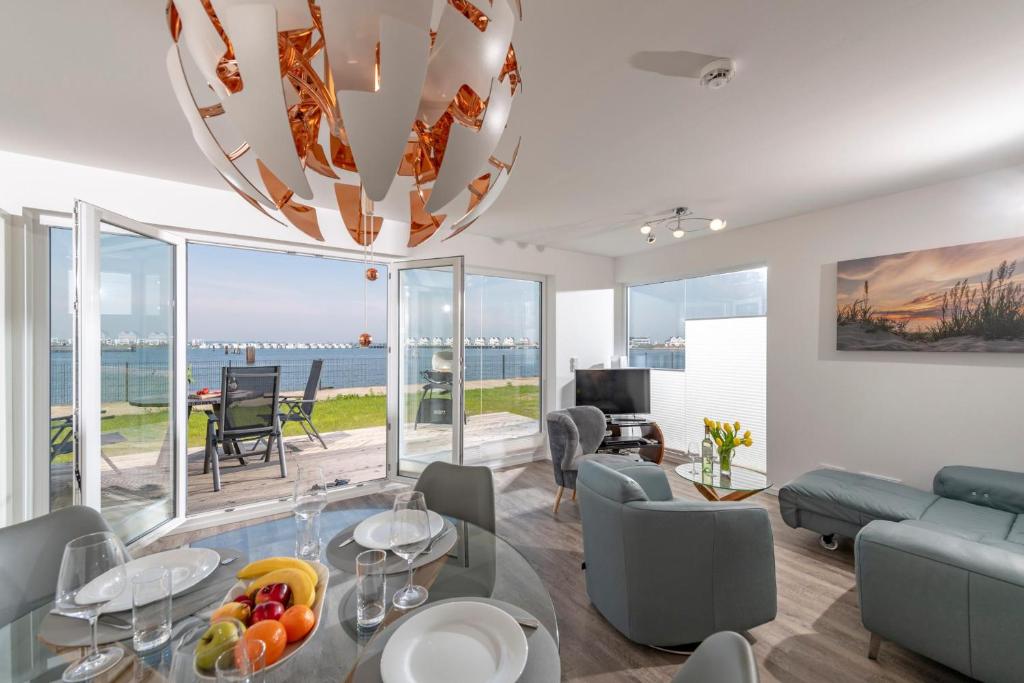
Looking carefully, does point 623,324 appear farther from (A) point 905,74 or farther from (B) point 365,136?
(B) point 365,136

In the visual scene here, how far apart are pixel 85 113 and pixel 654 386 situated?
5.39 meters

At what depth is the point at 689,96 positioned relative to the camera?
6.38 feet

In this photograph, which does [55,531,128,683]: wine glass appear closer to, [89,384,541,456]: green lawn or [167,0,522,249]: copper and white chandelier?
[167,0,522,249]: copper and white chandelier

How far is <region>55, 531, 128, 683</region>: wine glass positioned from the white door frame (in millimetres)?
2956

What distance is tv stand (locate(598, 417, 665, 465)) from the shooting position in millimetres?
4195

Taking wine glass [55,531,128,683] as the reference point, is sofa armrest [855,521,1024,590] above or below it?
below

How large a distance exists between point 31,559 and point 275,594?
1.11 metres

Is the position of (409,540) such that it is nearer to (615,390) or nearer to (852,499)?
(852,499)

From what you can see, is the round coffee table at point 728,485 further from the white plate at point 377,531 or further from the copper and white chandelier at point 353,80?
the copper and white chandelier at point 353,80

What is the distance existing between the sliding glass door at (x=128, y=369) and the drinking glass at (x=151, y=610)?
194cm

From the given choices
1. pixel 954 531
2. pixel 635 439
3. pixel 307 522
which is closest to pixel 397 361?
pixel 635 439

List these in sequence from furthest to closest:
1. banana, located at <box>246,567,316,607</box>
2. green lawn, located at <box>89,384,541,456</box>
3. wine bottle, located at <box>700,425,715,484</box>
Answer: wine bottle, located at <box>700,425,715,484</box>, green lawn, located at <box>89,384,541,456</box>, banana, located at <box>246,567,316,607</box>

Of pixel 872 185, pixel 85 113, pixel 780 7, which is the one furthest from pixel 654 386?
pixel 85 113

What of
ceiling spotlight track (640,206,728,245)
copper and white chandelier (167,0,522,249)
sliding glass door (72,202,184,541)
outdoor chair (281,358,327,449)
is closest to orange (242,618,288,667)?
copper and white chandelier (167,0,522,249)
